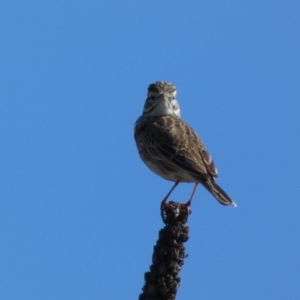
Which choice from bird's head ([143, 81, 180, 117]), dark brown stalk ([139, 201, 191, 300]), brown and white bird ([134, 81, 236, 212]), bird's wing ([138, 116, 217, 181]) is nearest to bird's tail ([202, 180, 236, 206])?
brown and white bird ([134, 81, 236, 212])

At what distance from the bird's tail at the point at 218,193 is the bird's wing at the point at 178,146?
165 mm

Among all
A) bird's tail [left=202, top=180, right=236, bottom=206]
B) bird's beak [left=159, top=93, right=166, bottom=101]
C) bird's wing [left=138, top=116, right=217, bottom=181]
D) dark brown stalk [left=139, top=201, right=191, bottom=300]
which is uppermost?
bird's beak [left=159, top=93, right=166, bottom=101]

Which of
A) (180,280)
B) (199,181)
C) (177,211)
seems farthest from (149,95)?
(180,280)

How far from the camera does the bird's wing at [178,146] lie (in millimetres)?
11492

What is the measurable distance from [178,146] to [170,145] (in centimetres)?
18

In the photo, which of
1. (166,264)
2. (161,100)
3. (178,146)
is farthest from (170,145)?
(166,264)

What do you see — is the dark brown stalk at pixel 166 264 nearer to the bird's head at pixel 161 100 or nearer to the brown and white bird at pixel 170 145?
the brown and white bird at pixel 170 145

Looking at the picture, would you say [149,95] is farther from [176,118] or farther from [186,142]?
[186,142]

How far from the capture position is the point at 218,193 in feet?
34.9

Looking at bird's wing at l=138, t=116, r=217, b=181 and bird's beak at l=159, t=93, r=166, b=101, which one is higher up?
bird's beak at l=159, t=93, r=166, b=101

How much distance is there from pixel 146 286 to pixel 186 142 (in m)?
6.15

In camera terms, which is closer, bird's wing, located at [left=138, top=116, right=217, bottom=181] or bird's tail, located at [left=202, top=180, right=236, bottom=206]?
bird's tail, located at [left=202, top=180, right=236, bottom=206]

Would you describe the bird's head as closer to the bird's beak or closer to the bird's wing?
the bird's beak

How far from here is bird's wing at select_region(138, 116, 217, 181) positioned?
11492 millimetres
